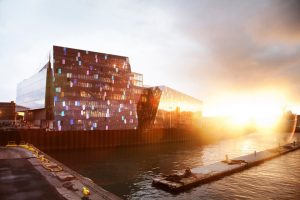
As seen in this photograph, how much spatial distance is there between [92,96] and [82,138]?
40651mm

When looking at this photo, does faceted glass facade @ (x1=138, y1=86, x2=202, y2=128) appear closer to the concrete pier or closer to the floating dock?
the floating dock

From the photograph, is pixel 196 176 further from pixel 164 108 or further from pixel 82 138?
pixel 164 108

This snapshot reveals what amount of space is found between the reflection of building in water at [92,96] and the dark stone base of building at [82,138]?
→ 1151 inches

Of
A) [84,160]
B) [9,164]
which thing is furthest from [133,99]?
[9,164]

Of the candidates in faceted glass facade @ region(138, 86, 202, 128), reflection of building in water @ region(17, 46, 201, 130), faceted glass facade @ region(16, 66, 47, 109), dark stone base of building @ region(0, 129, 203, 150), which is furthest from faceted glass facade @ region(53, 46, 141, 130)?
dark stone base of building @ region(0, 129, 203, 150)

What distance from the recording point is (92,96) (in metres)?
98.5

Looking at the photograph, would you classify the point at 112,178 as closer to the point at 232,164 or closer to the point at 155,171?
the point at 155,171

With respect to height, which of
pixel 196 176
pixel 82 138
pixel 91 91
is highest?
pixel 91 91

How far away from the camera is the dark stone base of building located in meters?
51.3

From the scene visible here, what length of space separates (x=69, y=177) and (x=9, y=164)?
31.9ft

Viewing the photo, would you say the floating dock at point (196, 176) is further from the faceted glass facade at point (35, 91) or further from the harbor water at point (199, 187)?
the faceted glass facade at point (35, 91)

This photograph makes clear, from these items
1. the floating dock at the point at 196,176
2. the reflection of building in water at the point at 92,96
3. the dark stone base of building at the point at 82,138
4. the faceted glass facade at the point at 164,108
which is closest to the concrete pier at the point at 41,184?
the floating dock at the point at 196,176

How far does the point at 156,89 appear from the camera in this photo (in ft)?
393

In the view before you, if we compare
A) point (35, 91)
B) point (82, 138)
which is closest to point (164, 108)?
point (82, 138)
